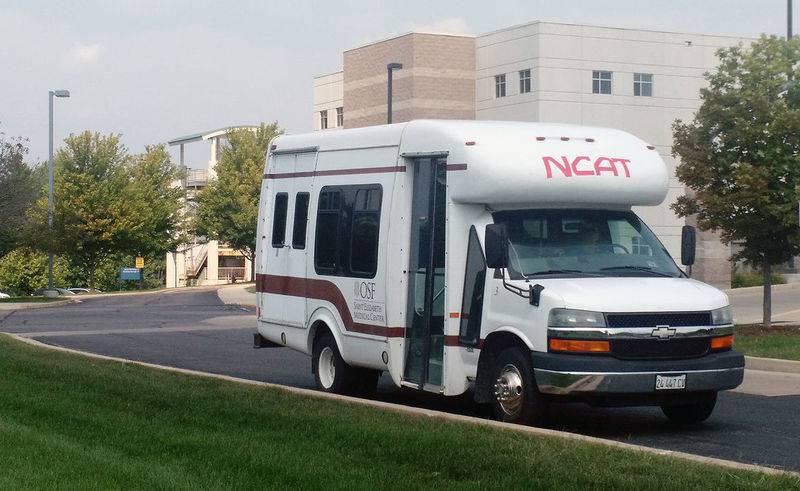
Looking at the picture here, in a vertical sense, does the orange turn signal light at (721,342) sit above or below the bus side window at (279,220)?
below

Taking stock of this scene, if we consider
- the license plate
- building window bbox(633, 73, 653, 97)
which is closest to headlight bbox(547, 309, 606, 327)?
the license plate

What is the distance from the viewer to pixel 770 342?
21781 mm

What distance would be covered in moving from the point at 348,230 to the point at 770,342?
32.1 feet

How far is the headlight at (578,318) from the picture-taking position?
37.6 ft

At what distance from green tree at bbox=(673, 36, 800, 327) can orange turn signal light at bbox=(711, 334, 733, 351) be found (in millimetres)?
12957

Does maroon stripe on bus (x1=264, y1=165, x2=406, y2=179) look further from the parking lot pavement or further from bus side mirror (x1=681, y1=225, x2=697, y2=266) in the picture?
the parking lot pavement

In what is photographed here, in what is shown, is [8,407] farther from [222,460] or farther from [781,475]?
[781,475]

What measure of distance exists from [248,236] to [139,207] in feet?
22.1

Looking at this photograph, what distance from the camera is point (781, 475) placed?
863cm

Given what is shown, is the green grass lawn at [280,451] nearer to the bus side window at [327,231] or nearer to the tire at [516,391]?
the tire at [516,391]

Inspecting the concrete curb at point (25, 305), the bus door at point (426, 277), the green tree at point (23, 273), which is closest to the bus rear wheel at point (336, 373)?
the bus door at point (426, 277)

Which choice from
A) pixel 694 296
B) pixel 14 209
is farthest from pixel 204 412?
pixel 14 209

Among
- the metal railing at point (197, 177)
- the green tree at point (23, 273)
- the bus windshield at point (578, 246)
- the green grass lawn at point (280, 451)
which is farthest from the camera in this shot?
the metal railing at point (197, 177)

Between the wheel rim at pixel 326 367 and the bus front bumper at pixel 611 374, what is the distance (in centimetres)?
410
